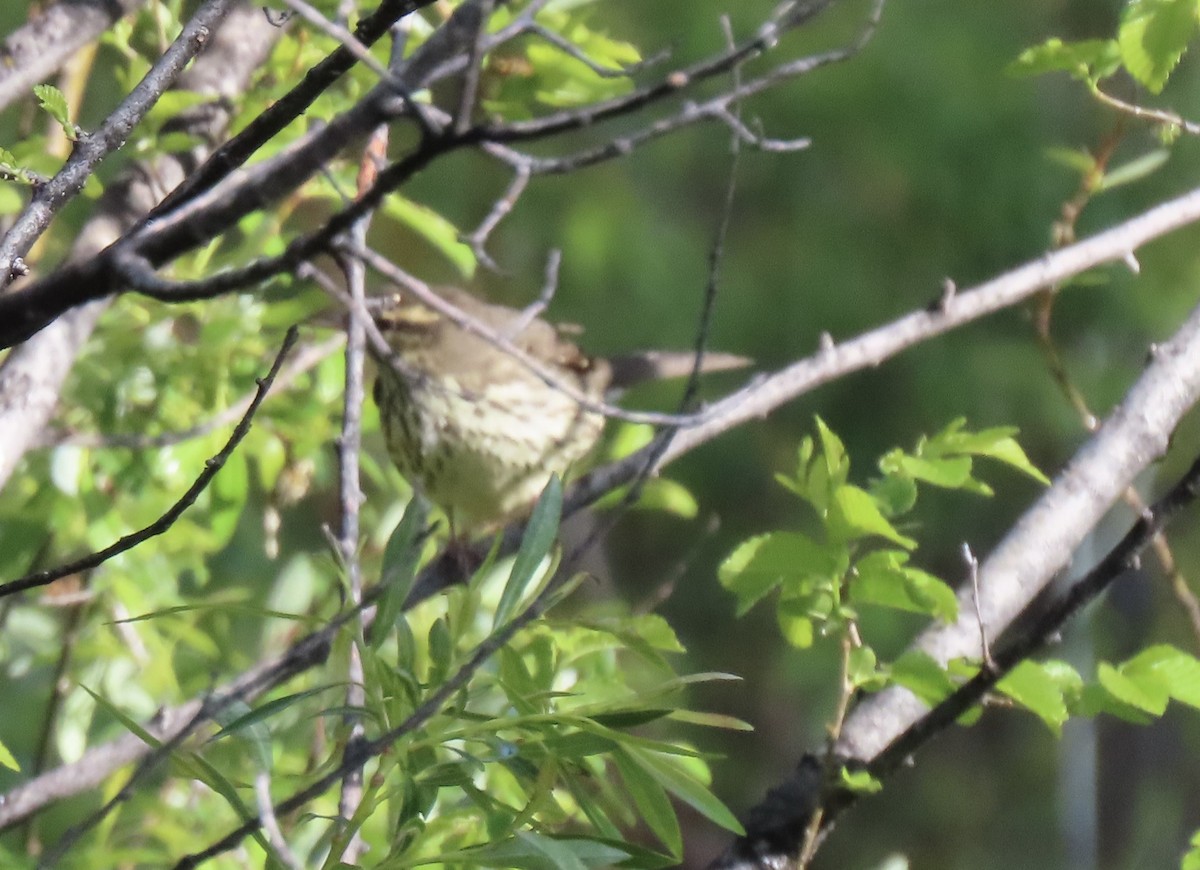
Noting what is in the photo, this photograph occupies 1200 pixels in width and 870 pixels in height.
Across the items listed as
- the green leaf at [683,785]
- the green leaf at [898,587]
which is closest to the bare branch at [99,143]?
the green leaf at [683,785]

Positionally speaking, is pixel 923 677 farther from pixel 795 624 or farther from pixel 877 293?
pixel 877 293

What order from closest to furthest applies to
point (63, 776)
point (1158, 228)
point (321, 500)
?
point (63, 776), point (1158, 228), point (321, 500)

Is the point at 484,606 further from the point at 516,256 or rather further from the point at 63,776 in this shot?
the point at 516,256

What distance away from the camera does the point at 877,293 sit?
591cm

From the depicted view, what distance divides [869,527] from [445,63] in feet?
1.70

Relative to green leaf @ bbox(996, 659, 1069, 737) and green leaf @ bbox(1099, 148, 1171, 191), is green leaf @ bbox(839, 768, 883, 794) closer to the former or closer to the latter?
green leaf @ bbox(996, 659, 1069, 737)

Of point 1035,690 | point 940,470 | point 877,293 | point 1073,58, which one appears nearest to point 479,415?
point 1073,58

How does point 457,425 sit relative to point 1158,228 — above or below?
above

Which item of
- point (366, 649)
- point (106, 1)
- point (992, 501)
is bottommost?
point (366, 649)

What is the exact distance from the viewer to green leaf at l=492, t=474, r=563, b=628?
115 centimetres

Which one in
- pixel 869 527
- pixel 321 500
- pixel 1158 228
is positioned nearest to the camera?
pixel 869 527

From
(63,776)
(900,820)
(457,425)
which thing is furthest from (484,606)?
(900,820)

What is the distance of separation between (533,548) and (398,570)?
11 centimetres

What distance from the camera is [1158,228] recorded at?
174 centimetres
